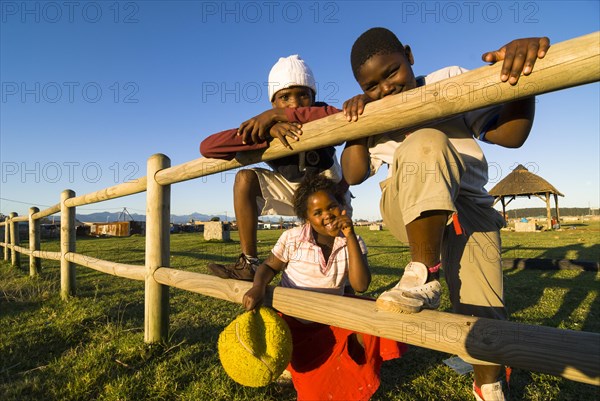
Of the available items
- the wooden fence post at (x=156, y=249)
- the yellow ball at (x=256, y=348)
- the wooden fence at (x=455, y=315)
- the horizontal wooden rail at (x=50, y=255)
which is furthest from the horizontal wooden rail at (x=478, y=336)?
the horizontal wooden rail at (x=50, y=255)

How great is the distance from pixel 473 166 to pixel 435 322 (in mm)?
753

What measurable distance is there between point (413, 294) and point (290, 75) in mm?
1783

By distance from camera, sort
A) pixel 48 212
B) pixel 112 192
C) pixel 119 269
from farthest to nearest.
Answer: pixel 48 212, pixel 112 192, pixel 119 269

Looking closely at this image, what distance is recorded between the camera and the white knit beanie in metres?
2.47

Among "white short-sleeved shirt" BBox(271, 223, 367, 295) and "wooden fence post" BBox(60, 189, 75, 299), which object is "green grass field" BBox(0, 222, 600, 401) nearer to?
"wooden fence post" BBox(60, 189, 75, 299)

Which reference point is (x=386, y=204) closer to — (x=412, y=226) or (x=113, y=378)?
(x=412, y=226)

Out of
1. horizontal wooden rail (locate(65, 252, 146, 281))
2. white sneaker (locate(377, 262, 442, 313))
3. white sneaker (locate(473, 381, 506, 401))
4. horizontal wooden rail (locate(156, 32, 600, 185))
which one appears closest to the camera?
horizontal wooden rail (locate(156, 32, 600, 185))

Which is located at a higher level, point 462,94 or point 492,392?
point 462,94

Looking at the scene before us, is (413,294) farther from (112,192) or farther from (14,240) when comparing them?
(14,240)

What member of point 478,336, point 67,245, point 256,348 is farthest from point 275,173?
point 67,245

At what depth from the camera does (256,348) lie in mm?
1530

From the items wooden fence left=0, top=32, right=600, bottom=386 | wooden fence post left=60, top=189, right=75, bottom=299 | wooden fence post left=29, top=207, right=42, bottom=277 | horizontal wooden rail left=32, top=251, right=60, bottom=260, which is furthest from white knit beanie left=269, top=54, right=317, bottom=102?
wooden fence post left=29, top=207, right=42, bottom=277

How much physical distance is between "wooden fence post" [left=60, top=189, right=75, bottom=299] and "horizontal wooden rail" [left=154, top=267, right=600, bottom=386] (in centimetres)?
387

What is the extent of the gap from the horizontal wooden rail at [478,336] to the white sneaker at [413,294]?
3 cm
